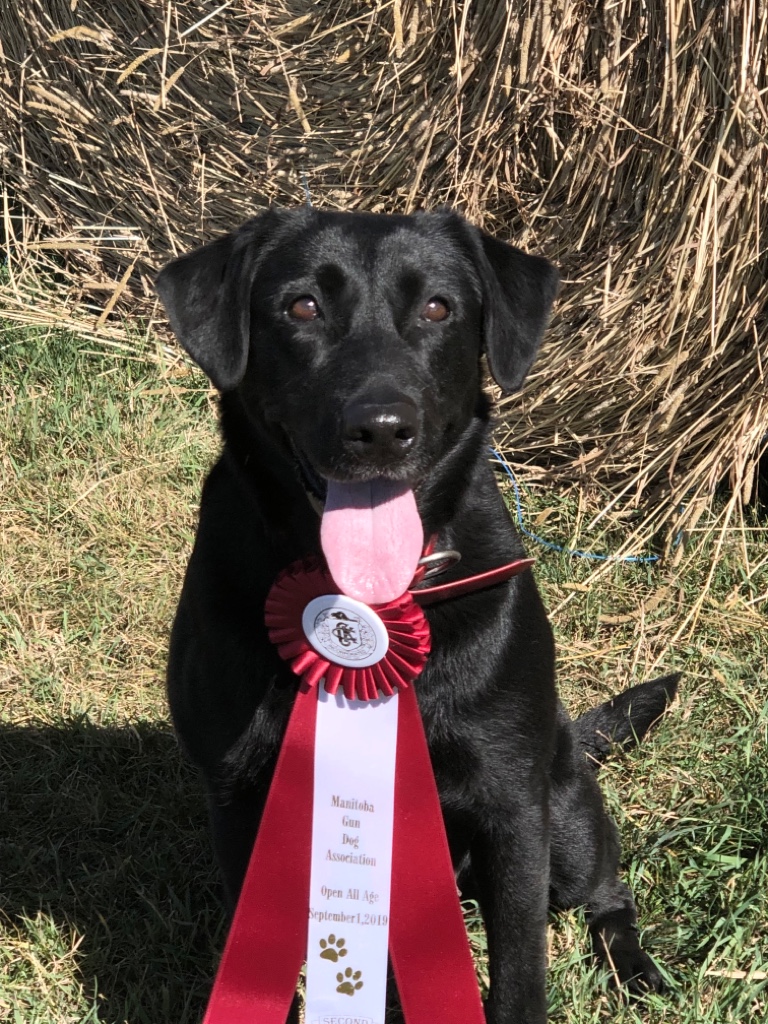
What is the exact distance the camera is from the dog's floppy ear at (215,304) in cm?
216

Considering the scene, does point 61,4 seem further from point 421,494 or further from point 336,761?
point 336,761

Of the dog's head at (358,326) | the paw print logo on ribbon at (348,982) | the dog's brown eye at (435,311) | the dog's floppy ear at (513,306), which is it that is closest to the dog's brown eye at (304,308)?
the dog's head at (358,326)

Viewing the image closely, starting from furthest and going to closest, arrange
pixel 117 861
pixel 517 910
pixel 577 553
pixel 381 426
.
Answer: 1. pixel 577 553
2. pixel 117 861
3. pixel 517 910
4. pixel 381 426

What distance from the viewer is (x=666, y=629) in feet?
11.2

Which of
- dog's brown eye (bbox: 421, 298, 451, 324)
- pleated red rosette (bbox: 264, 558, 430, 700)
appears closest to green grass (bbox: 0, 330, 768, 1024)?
pleated red rosette (bbox: 264, 558, 430, 700)

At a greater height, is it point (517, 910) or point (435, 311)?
point (435, 311)

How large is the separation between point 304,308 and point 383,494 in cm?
38

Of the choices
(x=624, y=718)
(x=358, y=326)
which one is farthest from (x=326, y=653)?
(x=624, y=718)

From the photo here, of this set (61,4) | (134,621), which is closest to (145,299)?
(61,4)

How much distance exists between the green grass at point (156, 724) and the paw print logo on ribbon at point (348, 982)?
0.43 m

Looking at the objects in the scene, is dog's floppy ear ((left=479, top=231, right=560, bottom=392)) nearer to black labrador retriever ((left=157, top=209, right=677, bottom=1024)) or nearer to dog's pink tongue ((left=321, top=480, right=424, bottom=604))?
black labrador retriever ((left=157, top=209, right=677, bottom=1024))

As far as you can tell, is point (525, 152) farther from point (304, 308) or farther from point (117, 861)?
point (117, 861)

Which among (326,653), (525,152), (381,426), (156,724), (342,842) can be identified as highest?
(381,426)

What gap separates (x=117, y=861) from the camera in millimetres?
2740
